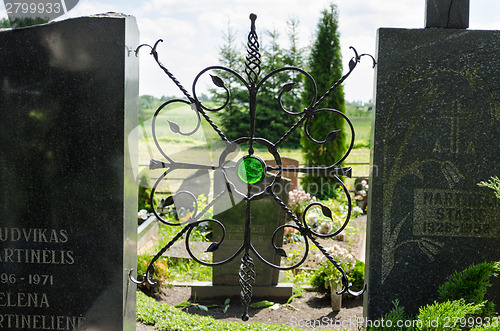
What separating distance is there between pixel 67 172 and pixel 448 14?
2473mm

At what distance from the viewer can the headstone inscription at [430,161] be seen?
2750 mm

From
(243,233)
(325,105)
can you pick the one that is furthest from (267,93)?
(243,233)

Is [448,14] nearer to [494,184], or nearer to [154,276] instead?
[494,184]

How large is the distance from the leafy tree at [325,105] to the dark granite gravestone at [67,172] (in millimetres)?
8987

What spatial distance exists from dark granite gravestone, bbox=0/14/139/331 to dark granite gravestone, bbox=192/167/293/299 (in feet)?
8.53

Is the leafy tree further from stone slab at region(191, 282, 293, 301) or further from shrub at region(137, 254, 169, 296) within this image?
shrub at region(137, 254, 169, 296)

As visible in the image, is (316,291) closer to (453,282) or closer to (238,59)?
(453,282)

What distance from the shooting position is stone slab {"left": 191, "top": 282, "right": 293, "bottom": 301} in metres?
5.48

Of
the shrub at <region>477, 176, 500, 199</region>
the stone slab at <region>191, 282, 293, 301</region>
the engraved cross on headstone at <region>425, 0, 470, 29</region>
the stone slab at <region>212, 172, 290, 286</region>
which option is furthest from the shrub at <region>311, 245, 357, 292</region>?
the engraved cross on headstone at <region>425, 0, 470, 29</region>

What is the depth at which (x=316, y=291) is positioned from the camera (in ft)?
18.1

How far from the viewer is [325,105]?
11688 mm

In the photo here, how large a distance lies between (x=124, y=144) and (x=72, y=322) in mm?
1172

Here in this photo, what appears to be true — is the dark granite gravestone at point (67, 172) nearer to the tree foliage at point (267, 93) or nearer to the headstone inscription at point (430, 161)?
the headstone inscription at point (430, 161)

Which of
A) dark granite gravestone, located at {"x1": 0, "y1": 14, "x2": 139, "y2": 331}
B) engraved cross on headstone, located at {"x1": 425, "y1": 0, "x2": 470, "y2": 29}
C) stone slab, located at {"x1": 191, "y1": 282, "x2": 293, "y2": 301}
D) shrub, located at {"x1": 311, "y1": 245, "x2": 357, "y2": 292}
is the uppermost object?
engraved cross on headstone, located at {"x1": 425, "y1": 0, "x2": 470, "y2": 29}
